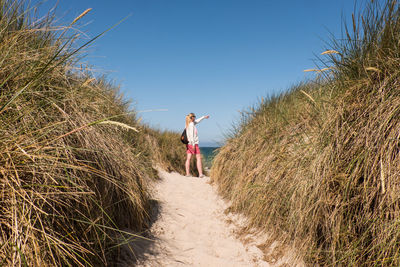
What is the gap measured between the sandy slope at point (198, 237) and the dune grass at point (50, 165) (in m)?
0.50

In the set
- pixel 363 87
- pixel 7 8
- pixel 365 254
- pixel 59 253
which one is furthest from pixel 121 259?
pixel 363 87

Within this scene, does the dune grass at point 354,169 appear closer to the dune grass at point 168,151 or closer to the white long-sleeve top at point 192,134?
the white long-sleeve top at point 192,134

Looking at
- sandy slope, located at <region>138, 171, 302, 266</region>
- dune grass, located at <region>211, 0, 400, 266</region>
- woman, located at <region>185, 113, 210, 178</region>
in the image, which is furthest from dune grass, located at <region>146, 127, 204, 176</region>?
dune grass, located at <region>211, 0, 400, 266</region>

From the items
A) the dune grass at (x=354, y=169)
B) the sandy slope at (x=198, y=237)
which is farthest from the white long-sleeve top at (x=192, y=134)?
the dune grass at (x=354, y=169)

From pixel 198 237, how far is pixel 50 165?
2461 millimetres

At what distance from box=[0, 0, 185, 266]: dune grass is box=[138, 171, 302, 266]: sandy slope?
497mm

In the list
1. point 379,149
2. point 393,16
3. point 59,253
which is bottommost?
point 59,253

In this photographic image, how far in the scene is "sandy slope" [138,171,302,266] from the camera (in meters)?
2.66

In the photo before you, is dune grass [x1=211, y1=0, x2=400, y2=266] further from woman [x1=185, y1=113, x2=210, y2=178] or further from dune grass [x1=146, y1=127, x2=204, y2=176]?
dune grass [x1=146, y1=127, x2=204, y2=176]

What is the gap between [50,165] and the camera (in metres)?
1.45

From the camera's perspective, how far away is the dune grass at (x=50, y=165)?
4.10 ft

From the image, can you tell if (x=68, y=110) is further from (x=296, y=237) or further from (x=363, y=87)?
(x=363, y=87)

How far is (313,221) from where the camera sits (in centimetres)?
209

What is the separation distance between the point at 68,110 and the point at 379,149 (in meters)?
2.62
